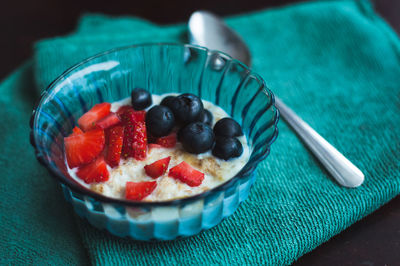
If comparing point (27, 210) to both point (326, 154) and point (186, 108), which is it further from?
point (326, 154)

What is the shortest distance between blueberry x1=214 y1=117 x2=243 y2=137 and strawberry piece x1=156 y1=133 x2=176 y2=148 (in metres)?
0.17

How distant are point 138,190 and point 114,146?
0.21 meters

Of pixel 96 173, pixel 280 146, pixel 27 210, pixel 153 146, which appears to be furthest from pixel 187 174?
pixel 27 210

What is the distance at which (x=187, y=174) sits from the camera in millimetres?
1400

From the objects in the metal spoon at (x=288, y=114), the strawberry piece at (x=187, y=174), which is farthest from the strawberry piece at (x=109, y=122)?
the metal spoon at (x=288, y=114)

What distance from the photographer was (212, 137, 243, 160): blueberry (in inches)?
57.9

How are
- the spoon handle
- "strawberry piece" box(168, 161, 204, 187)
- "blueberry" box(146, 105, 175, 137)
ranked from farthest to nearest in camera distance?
the spoon handle, "blueberry" box(146, 105, 175, 137), "strawberry piece" box(168, 161, 204, 187)

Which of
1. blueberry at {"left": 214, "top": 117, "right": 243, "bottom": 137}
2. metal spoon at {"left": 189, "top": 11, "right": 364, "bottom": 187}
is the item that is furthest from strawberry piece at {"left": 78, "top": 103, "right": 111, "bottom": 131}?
metal spoon at {"left": 189, "top": 11, "right": 364, "bottom": 187}

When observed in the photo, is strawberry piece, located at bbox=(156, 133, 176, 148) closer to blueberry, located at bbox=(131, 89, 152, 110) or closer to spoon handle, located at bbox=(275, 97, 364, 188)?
blueberry, located at bbox=(131, 89, 152, 110)

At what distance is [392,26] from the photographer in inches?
99.5

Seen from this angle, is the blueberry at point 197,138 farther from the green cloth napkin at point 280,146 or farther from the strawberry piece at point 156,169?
the green cloth napkin at point 280,146

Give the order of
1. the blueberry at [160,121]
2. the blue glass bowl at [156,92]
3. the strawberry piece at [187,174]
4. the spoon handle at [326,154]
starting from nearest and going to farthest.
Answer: the blue glass bowl at [156,92] → the strawberry piece at [187,174] → the blueberry at [160,121] → the spoon handle at [326,154]

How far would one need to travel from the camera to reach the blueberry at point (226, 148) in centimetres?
147

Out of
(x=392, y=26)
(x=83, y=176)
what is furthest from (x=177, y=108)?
Result: (x=392, y=26)
